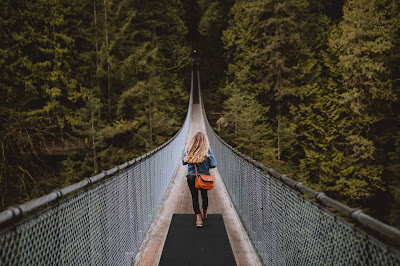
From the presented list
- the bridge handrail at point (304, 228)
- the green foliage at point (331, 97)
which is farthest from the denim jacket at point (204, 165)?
the green foliage at point (331, 97)

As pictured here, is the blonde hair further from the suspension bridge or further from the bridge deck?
the bridge deck

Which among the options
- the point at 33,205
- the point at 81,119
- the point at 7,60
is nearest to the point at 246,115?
the point at 81,119

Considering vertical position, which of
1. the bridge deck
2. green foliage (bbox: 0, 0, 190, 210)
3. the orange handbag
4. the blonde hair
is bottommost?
the bridge deck

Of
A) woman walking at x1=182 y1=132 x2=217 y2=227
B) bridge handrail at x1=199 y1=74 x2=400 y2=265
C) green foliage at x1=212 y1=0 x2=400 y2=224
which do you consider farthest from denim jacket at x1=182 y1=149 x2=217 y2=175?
green foliage at x1=212 y1=0 x2=400 y2=224

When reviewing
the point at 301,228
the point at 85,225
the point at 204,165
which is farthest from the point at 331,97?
the point at 85,225

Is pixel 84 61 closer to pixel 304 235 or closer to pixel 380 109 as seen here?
pixel 304 235

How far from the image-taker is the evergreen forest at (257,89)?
43.8 ft

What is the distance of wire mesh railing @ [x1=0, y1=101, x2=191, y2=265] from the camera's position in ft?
3.89

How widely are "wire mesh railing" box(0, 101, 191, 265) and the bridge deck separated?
17 centimetres

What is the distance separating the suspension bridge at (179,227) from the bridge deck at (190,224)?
0.02 m

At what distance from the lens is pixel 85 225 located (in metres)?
1.83

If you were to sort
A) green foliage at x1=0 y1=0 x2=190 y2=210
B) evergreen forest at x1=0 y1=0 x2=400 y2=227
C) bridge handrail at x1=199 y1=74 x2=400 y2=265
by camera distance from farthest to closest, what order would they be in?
1. evergreen forest at x1=0 y1=0 x2=400 y2=227
2. green foliage at x1=0 y1=0 x2=190 y2=210
3. bridge handrail at x1=199 y1=74 x2=400 y2=265

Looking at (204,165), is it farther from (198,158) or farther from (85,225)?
(85,225)

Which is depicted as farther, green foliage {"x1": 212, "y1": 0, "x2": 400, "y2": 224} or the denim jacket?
green foliage {"x1": 212, "y1": 0, "x2": 400, "y2": 224}
